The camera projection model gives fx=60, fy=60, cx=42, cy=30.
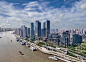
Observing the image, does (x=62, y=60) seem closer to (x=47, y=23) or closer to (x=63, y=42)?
(x=63, y=42)

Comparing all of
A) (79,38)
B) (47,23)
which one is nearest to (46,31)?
(47,23)

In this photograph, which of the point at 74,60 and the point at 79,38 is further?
the point at 79,38

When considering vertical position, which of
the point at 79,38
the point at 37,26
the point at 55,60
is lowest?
the point at 55,60

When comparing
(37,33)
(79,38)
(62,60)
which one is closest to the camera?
(62,60)

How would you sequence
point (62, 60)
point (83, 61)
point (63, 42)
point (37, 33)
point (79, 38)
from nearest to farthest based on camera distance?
point (83, 61) → point (62, 60) → point (63, 42) → point (79, 38) → point (37, 33)

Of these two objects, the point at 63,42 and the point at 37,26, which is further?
the point at 37,26

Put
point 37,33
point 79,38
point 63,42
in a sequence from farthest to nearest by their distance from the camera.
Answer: point 37,33 → point 79,38 → point 63,42

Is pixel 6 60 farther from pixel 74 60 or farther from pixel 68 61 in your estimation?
pixel 74 60

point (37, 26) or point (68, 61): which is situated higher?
point (37, 26)

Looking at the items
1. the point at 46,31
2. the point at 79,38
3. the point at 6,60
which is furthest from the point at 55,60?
the point at 46,31
